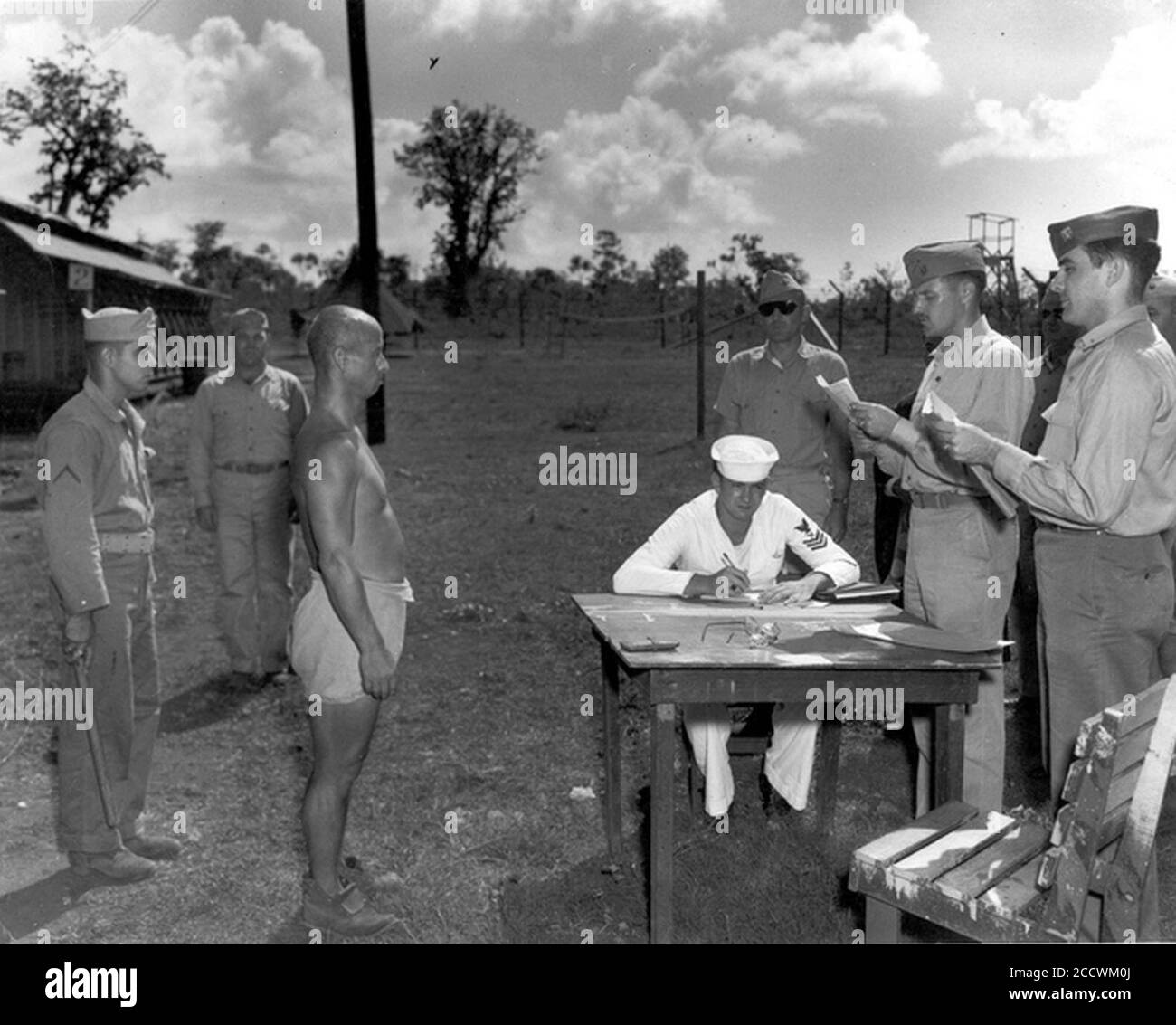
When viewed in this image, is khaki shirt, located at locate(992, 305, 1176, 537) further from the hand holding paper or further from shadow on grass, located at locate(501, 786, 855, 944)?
shadow on grass, located at locate(501, 786, 855, 944)

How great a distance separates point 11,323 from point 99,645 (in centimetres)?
1818

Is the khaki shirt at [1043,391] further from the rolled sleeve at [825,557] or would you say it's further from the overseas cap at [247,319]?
the overseas cap at [247,319]

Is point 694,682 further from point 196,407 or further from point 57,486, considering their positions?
point 196,407

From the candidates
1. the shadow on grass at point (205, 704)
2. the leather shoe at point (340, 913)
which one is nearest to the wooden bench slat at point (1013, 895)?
the leather shoe at point (340, 913)

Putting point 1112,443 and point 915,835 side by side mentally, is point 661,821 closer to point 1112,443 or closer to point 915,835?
point 915,835

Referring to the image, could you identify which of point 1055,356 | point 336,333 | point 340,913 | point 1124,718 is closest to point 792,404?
point 1055,356

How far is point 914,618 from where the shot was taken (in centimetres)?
410

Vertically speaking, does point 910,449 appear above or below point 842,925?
above

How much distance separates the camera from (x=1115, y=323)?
3414 mm

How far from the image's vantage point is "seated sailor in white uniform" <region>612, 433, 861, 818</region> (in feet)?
14.4

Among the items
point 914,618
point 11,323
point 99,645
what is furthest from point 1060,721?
point 11,323

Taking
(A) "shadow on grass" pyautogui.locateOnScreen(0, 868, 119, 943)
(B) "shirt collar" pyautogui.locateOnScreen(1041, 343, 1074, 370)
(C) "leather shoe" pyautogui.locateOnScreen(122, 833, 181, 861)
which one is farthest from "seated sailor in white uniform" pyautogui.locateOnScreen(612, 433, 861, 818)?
(A) "shadow on grass" pyautogui.locateOnScreen(0, 868, 119, 943)

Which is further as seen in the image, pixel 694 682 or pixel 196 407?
pixel 196 407

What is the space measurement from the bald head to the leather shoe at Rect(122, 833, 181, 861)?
6.62 feet
